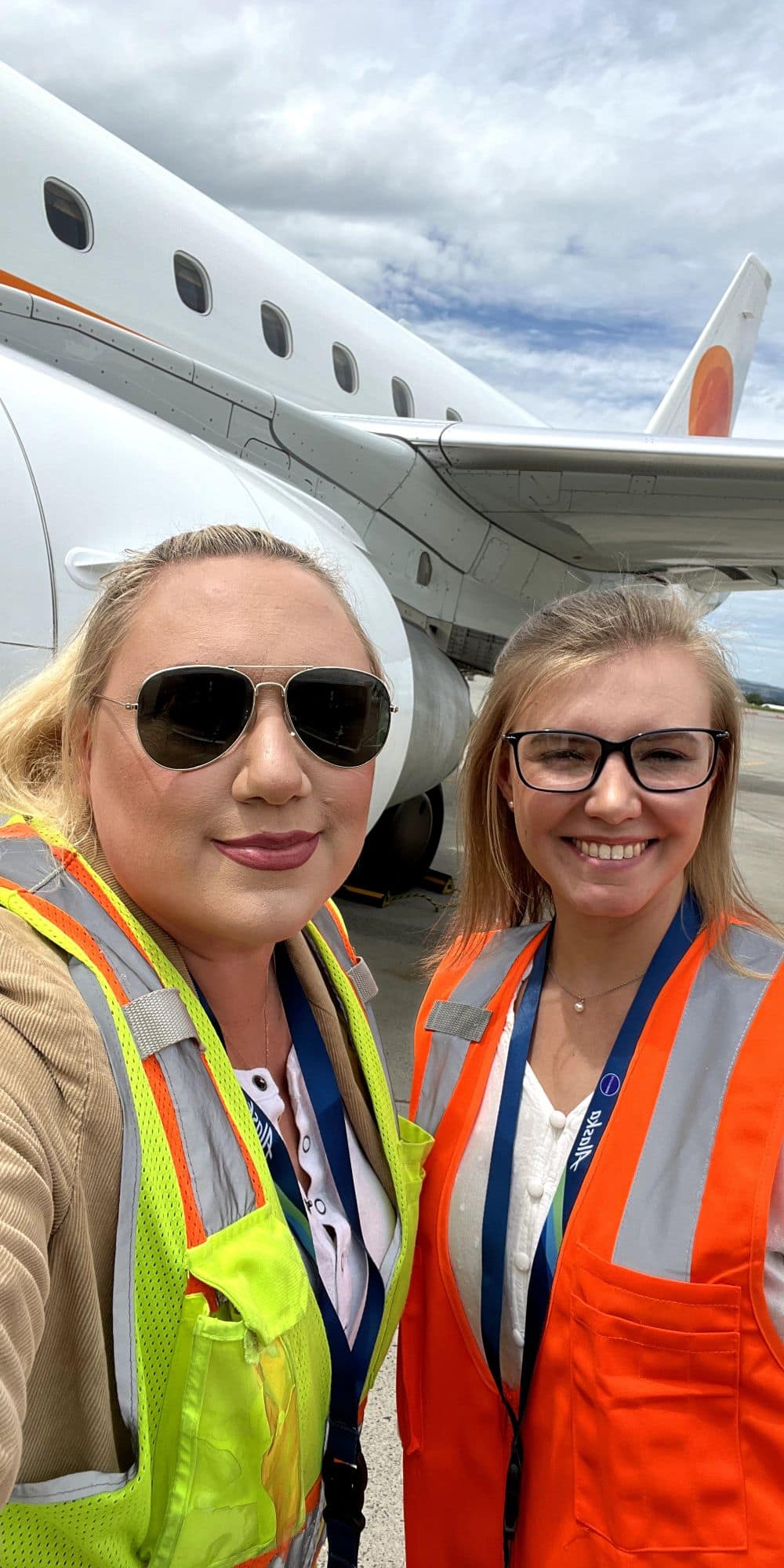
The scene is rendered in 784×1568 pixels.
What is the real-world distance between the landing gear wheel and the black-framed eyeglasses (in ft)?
16.4

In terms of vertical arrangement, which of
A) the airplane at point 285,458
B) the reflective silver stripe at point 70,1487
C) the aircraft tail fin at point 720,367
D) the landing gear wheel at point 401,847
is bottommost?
the landing gear wheel at point 401,847

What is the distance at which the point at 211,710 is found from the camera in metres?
1.01

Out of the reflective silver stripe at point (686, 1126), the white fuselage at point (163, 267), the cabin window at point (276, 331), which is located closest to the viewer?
the reflective silver stripe at point (686, 1126)

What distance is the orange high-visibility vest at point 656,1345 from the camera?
1.06m

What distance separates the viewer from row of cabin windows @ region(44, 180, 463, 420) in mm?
4449

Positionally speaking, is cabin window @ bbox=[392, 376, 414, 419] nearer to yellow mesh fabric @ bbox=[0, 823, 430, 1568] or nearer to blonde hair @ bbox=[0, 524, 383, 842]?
blonde hair @ bbox=[0, 524, 383, 842]

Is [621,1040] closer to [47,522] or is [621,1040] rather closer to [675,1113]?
[675,1113]

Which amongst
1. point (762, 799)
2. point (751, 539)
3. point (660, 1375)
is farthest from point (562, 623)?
point (762, 799)

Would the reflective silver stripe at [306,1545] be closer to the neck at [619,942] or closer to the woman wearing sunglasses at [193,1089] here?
the woman wearing sunglasses at [193,1089]

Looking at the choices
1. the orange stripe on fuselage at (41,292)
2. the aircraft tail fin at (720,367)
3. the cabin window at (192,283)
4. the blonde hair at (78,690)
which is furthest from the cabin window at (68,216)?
the aircraft tail fin at (720,367)

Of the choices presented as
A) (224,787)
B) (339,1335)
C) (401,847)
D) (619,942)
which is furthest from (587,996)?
(401,847)

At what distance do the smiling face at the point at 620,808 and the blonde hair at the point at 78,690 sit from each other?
13.9 inches

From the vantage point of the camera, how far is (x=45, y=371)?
3125mm

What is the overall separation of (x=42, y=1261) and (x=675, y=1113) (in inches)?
28.8
